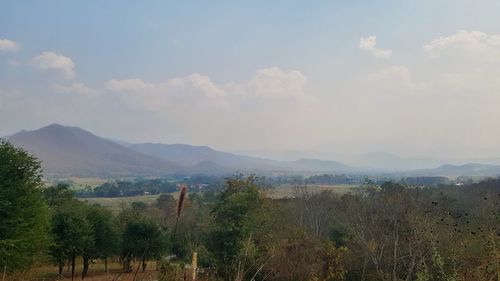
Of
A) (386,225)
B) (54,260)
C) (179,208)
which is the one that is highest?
(179,208)

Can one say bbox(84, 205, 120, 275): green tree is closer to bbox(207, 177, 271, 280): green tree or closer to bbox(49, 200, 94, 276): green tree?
bbox(49, 200, 94, 276): green tree

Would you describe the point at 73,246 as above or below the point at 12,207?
below

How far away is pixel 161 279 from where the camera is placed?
841 cm

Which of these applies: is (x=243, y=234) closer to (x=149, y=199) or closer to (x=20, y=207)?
(x=20, y=207)

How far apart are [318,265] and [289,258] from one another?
1516mm

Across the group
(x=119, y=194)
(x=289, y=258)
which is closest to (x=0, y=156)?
(x=289, y=258)

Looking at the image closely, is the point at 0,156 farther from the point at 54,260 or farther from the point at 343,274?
the point at 343,274

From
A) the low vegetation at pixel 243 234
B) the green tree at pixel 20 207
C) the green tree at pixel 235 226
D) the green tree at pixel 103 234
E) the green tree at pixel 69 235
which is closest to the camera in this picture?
the low vegetation at pixel 243 234

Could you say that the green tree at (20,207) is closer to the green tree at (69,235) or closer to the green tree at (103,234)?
the green tree at (69,235)

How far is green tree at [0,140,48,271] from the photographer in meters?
23.1

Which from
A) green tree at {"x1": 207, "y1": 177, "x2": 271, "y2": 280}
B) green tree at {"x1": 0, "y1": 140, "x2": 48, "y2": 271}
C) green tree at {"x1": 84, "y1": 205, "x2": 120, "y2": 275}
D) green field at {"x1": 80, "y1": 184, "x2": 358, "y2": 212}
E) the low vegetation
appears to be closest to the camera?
the low vegetation

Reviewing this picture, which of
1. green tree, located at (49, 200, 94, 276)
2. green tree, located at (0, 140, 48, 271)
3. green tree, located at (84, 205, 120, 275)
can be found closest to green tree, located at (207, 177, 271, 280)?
green tree, located at (0, 140, 48, 271)

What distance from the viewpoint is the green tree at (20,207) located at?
23.1 meters

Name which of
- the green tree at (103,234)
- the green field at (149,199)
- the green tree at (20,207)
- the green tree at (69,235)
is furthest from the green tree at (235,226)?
the green field at (149,199)
